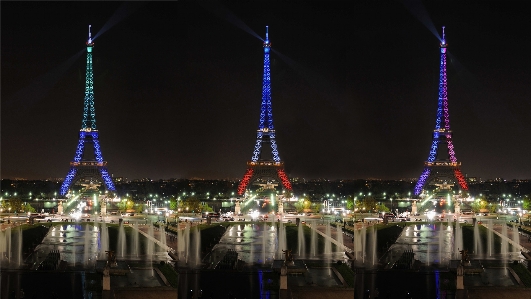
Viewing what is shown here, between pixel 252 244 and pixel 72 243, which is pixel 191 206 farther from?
pixel 252 244

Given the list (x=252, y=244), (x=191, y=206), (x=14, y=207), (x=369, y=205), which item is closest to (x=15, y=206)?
(x=14, y=207)

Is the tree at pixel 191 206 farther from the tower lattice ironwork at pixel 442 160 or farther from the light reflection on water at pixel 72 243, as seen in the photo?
the tower lattice ironwork at pixel 442 160

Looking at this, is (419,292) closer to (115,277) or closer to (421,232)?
(115,277)

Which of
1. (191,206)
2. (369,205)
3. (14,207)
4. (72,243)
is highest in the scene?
(369,205)

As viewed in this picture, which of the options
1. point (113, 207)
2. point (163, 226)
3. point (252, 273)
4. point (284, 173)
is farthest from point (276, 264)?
point (284, 173)

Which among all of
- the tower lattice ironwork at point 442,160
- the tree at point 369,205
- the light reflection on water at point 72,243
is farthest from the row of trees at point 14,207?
the tower lattice ironwork at point 442,160

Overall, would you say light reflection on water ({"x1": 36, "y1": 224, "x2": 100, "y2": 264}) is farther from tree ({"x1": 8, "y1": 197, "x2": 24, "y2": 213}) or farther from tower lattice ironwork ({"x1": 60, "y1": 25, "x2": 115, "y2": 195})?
tower lattice ironwork ({"x1": 60, "y1": 25, "x2": 115, "y2": 195})

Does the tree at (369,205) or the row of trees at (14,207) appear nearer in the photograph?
the tree at (369,205)

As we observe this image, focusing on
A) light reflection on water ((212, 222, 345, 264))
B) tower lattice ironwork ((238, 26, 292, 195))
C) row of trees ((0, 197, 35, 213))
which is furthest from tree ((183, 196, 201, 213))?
tower lattice ironwork ((238, 26, 292, 195))
